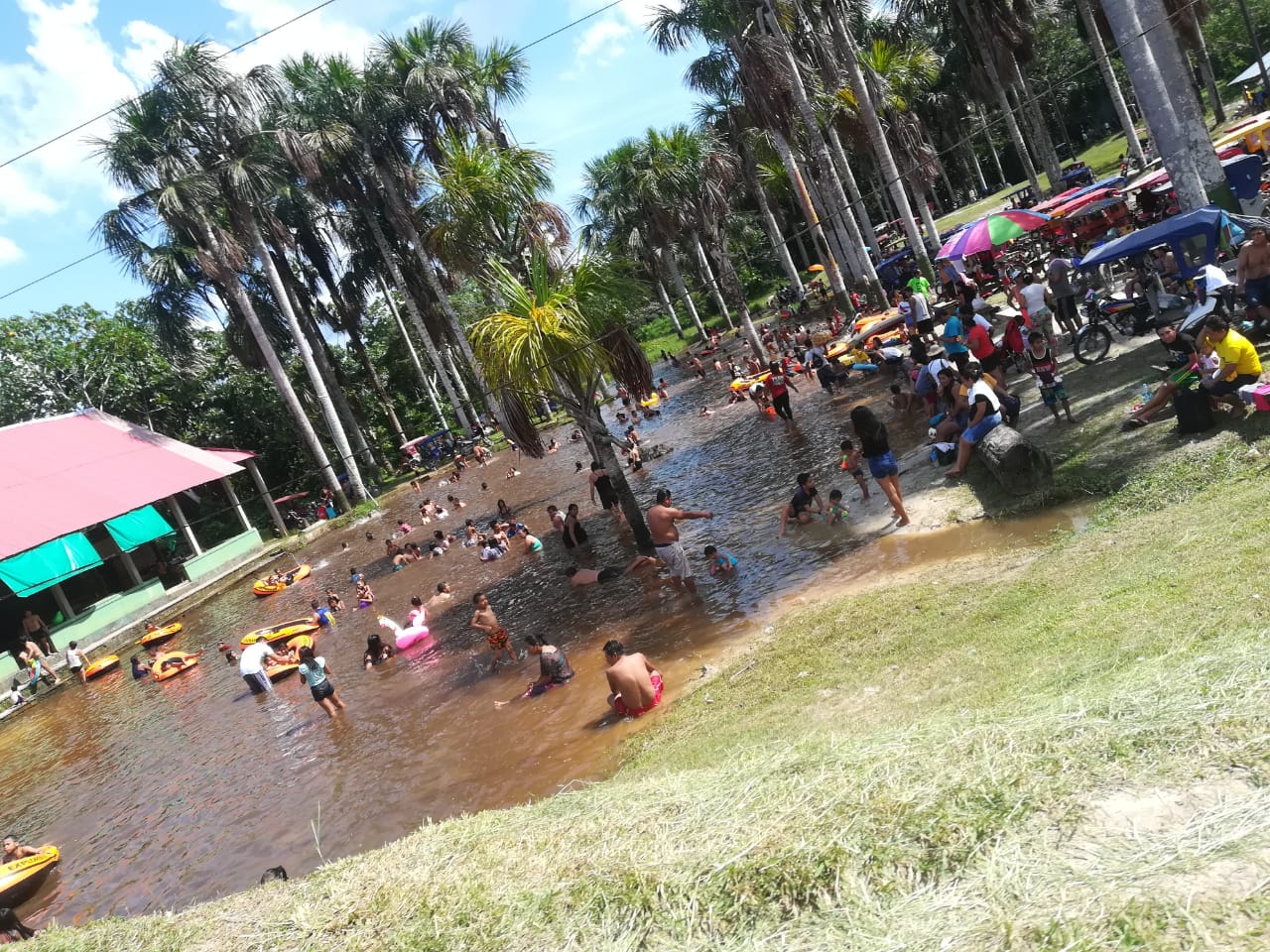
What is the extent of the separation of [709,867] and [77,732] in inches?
795

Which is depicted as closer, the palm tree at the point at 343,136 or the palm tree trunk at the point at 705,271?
the palm tree at the point at 343,136

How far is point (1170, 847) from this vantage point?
3.04 meters

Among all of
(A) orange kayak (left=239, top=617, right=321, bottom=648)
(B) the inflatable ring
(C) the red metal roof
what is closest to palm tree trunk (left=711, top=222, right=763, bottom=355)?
(A) orange kayak (left=239, top=617, right=321, bottom=648)

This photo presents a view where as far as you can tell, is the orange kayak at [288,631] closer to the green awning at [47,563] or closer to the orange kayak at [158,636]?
the orange kayak at [158,636]

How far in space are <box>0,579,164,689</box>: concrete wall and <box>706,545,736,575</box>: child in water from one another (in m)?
21.6

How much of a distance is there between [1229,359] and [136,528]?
30.9 m

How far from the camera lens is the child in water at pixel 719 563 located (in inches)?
527

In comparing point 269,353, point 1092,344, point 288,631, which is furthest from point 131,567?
point 1092,344

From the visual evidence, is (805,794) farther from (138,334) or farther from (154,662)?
(138,334)

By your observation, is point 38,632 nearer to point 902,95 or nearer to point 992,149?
point 902,95

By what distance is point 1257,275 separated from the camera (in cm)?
1089

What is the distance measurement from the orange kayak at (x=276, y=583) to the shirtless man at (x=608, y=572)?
14111mm

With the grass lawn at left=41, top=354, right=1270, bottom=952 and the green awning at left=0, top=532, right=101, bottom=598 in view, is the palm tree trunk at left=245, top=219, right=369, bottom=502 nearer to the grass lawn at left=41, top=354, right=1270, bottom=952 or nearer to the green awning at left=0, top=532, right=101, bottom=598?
the green awning at left=0, top=532, right=101, bottom=598

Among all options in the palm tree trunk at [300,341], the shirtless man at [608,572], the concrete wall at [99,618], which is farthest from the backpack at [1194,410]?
the palm tree trunk at [300,341]
